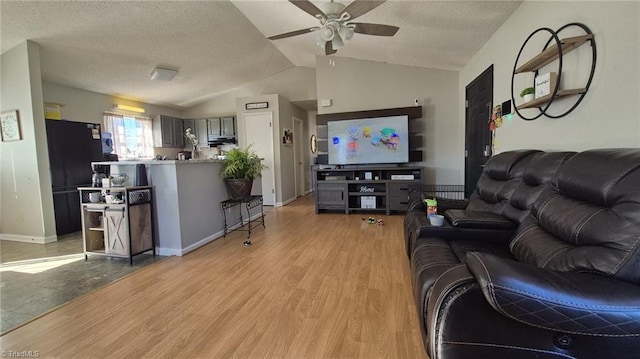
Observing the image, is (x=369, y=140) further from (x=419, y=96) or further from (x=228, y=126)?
(x=228, y=126)

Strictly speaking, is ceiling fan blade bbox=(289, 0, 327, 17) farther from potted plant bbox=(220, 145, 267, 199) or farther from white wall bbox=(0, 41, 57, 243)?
→ white wall bbox=(0, 41, 57, 243)

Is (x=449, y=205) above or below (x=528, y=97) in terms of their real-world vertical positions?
below

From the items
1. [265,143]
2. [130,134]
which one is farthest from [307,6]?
[130,134]

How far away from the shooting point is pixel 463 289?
918 mm

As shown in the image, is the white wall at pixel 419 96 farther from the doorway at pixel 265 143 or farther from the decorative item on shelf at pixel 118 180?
the decorative item on shelf at pixel 118 180

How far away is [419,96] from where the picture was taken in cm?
481

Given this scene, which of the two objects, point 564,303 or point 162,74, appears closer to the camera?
point 564,303

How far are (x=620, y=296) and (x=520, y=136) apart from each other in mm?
2067

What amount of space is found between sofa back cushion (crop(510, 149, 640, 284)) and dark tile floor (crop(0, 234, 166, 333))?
306 cm

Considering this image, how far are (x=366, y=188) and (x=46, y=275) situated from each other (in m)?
4.09

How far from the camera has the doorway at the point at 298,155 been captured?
6691mm

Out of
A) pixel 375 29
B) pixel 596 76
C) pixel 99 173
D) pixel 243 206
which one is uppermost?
pixel 375 29

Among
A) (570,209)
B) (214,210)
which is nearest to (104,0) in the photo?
(214,210)

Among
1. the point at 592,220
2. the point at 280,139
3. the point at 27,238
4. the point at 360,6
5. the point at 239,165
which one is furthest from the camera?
the point at 280,139
